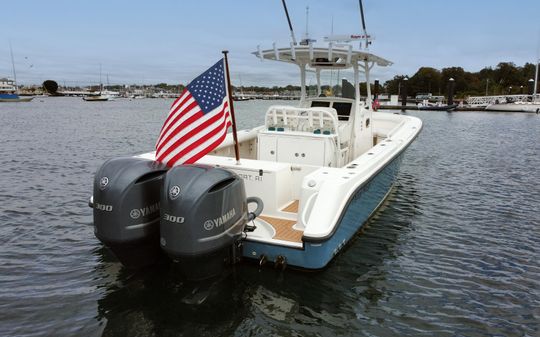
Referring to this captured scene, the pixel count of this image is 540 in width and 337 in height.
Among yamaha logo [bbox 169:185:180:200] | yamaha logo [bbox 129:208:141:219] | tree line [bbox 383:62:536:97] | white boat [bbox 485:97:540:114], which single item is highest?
tree line [bbox 383:62:536:97]

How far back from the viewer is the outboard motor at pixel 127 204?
436 cm

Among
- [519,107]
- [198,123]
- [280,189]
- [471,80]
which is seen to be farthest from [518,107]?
[198,123]

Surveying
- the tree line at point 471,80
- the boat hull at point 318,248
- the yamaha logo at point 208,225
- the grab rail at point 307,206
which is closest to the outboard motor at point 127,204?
the yamaha logo at point 208,225

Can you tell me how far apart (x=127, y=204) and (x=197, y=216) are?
0.79 m

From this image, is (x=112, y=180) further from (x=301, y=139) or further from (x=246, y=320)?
(x=301, y=139)

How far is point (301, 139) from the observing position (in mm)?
7238

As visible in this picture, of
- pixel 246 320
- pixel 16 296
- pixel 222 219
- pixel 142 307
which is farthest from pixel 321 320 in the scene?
pixel 16 296

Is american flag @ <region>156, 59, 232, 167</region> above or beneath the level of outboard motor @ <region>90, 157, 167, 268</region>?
above

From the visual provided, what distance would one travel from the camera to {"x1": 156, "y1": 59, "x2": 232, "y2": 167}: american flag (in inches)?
192

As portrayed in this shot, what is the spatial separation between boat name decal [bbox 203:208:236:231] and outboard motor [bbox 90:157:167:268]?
72 cm

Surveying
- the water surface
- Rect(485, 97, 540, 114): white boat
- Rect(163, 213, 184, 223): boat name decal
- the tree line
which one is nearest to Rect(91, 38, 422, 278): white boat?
Rect(163, 213, 184, 223): boat name decal

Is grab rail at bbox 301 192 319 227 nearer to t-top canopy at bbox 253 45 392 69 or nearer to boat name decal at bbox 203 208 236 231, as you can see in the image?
boat name decal at bbox 203 208 236 231

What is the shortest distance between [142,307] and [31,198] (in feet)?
21.7

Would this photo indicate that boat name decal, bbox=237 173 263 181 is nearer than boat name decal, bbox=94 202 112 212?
No
